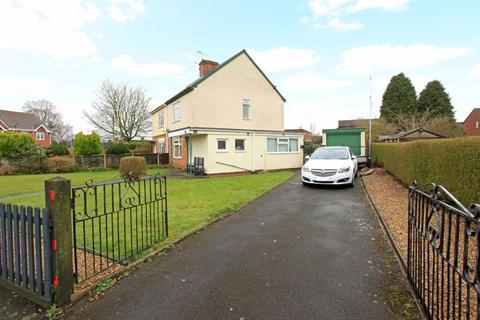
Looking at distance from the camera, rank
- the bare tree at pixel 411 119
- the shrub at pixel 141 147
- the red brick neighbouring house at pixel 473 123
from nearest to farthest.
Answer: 1. the shrub at pixel 141 147
2. the bare tree at pixel 411 119
3. the red brick neighbouring house at pixel 473 123

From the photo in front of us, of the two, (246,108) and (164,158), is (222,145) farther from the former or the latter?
(164,158)

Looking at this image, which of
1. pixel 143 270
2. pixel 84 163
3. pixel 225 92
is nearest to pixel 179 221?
pixel 143 270

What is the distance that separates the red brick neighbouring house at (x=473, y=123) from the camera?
47156 millimetres

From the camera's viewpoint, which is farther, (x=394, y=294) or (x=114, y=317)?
(x=394, y=294)

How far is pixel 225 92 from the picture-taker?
65.7 ft

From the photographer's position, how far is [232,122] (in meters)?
20.5

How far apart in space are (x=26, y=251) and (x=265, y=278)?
3019mm

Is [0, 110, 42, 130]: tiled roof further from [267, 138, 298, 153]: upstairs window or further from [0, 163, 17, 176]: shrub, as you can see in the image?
[267, 138, 298, 153]: upstairs window

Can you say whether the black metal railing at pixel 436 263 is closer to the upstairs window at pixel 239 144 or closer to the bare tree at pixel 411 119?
the upstairs window at pixel 239 144

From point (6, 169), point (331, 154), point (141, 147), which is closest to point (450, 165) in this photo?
point (331, 154)

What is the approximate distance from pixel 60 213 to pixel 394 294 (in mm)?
4051

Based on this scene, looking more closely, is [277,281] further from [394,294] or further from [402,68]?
[402,68]

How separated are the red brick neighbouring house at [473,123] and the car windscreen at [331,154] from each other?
164 feet

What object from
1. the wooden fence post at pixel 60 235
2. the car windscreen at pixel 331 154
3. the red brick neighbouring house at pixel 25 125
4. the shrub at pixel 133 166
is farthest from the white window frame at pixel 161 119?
the red brick neighbouring house at pixel 25 125
